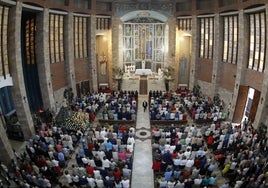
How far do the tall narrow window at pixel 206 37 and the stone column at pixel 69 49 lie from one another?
13.6 m

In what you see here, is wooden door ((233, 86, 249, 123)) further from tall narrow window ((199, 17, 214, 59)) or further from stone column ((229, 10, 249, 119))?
tall narrow window ((199, 17, 214, 59))

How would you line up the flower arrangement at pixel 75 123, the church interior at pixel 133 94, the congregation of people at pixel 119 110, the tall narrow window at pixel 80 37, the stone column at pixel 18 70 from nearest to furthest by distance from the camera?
the church interior at pixel 133 94, the stone column at pixel 18 70, the flower arrangement at pixel 75 123, the congregation of people at pixel 119 110, the tall narrow window at pixel 80 37

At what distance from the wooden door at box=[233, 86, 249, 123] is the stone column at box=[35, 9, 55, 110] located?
1557 centimetres

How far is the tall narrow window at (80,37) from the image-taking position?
3147 centimetres

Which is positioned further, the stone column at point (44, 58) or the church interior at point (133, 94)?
the stone column at point (44, 58)

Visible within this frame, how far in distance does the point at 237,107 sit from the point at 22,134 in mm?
17242

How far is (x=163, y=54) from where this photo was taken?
3903 centimetres

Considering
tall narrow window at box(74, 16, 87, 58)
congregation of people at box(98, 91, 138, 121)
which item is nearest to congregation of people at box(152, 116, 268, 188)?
congregation of people at box(98, 91, 138, 121)

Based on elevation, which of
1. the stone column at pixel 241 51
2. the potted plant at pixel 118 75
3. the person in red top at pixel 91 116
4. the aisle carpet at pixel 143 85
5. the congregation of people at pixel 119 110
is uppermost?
the stone column at pixel 241 51

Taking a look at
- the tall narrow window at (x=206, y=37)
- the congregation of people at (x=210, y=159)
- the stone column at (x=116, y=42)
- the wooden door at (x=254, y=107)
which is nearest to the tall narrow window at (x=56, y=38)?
the stone column at (x=116, y=42)

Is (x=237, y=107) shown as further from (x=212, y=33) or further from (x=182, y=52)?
(x=182, y=52)

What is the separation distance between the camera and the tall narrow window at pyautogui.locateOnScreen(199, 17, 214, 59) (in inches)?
1226

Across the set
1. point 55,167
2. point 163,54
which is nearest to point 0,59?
point 55,167

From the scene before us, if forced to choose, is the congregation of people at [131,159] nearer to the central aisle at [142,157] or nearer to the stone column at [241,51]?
the central aisle at [142,157]
